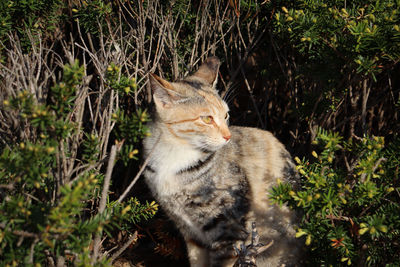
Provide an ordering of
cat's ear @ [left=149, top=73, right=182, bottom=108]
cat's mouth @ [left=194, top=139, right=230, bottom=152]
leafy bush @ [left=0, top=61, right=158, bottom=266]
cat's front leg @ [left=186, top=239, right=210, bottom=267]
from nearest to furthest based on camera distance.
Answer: leafy bush @ [left=0, top=61, right=158, bottom=266], cat's ear @ [left=149, top=73, right=182, bottom=108], cat's mouth @ [left=194, top=139, right=230, bottom=152], cat's front leg @ [left=186, top=239, right=210, bottom=267]

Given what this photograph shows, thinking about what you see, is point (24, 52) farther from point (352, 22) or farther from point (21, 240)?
point (352, 22)

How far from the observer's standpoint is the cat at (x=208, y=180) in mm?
2857

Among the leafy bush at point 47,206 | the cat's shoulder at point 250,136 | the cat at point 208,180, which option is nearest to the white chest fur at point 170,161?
the cat at point 208,180

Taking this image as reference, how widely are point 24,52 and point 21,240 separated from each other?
→ 1.76m

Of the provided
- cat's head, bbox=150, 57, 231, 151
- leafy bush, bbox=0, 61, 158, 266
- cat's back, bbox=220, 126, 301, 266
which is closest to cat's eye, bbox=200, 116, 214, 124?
cat's head, bbox=150, 57, 231, 151

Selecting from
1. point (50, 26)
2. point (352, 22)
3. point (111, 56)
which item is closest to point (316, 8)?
point (352, 22)

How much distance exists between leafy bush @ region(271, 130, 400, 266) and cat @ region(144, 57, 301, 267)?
61 centimetres

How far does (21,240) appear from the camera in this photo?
1846 millimetres

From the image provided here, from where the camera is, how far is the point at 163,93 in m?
2.81

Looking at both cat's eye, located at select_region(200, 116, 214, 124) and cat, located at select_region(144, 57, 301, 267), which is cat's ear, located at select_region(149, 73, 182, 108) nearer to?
cat, located at select_region(144, 57, 301, 267)

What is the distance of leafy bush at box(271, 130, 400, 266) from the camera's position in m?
2.08

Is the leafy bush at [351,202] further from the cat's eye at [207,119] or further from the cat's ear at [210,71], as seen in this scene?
the cat's ear at [210,71]

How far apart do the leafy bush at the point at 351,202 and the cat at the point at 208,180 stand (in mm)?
608

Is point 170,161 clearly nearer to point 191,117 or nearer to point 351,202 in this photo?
point 191,117
